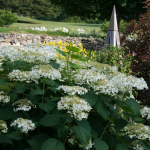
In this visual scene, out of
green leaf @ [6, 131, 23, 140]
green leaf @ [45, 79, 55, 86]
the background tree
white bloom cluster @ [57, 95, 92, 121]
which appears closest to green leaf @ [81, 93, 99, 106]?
white bloom cluster @ [57, 95, 92, 121]

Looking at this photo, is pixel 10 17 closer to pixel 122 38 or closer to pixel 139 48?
pixel 122 38

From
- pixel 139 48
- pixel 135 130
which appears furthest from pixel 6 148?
pixel 139 48

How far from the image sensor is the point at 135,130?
1.44 metres

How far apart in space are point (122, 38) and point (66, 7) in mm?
9527

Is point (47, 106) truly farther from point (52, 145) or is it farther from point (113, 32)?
point (113, 32)

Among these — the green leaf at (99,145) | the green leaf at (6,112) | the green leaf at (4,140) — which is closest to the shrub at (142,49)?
the green leaf at (99,145)

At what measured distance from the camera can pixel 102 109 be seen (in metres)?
1.60

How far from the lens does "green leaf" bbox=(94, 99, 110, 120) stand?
157 cm

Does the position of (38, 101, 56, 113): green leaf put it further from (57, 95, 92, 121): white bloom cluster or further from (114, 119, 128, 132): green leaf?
(114, 119, 128, 132): green leaf

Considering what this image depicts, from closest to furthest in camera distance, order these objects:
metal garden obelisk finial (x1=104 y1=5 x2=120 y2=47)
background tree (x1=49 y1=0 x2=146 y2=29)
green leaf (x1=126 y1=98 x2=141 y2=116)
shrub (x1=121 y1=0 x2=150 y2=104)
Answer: green leaf (x1=126 y1=98 x2=141 y2=116), shrub (x1=121 y1=0 x2=150 y2=104), metal garden obelisk finial (x1=104 y1=5 x2=120 y2=47), background tree (x1=49 y1=0 x2=146 y2=29)

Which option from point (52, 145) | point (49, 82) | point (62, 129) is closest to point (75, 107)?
point (62, 129)

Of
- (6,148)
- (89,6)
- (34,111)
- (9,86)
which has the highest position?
(89,6)

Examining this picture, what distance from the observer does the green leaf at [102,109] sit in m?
1.57

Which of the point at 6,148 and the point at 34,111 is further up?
the point at 34,111
